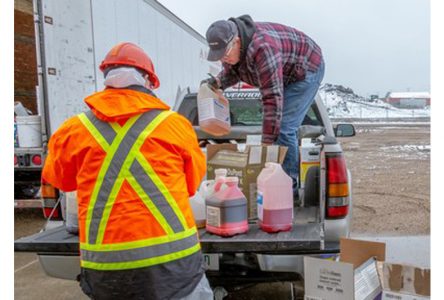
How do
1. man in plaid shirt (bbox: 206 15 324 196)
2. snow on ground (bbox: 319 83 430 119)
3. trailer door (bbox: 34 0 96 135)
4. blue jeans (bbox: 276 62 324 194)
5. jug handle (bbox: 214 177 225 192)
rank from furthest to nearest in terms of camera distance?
snow on ground (bbox: 319 83 430 119), trailer door (bbox: 34 0 96 135), blue jeans (bbox: 276 62 324 194), man in plaid shirt (bbox: 206 15 324 196), jug handle (bbox: 214 177 225 192)

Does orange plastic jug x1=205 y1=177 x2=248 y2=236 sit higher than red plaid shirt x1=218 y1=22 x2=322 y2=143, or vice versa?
red plaid shirt x1=218 y1=22 x2=322 y2=143

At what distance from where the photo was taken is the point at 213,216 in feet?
9.36

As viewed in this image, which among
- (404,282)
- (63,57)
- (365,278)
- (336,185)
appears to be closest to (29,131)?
(63,57)

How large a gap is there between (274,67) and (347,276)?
1.83m

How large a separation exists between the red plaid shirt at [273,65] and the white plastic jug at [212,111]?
0.24 m

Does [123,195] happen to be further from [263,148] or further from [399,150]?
[399,150]

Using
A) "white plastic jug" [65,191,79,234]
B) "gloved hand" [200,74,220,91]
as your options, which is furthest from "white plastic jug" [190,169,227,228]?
"gloved hand" [200,74,220,91]

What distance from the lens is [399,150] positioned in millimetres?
Answer: 17062

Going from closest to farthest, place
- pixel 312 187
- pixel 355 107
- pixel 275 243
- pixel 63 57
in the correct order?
pixel 275 243 → pixel 312 187 → pixel 63 57 → pixel 355 107

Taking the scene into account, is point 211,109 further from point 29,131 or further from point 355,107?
point 355,107

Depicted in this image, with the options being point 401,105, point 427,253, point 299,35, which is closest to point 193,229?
point 299,35

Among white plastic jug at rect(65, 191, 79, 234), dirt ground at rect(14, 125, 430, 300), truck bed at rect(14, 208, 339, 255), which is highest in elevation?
white plastic jug at rect(65, 191, 79, 234)

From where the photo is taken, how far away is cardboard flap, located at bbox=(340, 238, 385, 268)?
2.47 meters

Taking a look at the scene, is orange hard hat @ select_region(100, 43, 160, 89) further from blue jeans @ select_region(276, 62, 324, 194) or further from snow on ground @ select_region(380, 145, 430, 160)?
snow on ground @ select_region(380, 145, 430, 160)
